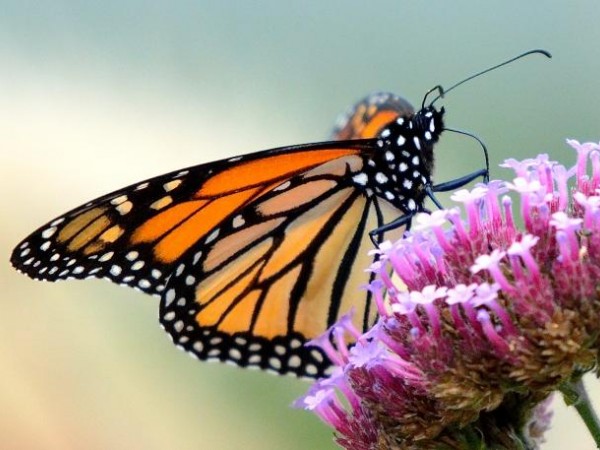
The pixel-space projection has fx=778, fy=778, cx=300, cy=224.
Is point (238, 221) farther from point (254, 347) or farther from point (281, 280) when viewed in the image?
point (254, 347)

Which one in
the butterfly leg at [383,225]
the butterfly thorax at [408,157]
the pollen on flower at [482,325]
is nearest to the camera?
the pollen on flower at [482,325]

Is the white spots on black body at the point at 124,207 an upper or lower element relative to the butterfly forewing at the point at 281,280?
upper

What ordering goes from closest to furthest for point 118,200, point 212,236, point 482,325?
1. point 482,325
2. point 118,200
3. point 212,236

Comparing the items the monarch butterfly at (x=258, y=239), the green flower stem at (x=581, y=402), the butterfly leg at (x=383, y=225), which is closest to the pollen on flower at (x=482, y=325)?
the green flower stem at (x=581, y=402)

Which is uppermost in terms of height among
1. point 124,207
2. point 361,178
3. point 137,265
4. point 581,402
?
point 124,207

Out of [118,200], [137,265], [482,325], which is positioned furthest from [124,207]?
[482,325]

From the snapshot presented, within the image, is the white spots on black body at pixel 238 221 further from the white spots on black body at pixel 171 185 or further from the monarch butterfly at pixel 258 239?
the white spots on black body at pixel 171 185
